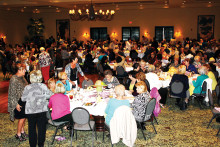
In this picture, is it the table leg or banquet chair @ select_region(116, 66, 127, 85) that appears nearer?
the table leg

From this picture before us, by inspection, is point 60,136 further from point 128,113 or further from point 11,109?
point 128,113

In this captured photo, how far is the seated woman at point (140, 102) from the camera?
4.53 metres

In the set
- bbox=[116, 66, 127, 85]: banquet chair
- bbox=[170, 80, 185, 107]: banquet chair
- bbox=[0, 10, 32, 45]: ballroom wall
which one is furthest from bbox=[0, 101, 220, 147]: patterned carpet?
bbox=[0, 10, 32, 45]: ballroom wall

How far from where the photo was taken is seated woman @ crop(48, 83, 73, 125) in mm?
4285

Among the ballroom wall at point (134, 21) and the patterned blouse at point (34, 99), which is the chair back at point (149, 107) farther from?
the ballroom wall at point (134, 21)

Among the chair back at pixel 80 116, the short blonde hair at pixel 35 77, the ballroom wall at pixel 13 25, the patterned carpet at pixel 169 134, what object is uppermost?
the ballroom wall at pixel 13 25

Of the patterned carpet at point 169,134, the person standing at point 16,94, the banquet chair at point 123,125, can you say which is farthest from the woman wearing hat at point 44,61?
the banquet chair at point 123,125

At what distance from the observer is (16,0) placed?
1496 cm

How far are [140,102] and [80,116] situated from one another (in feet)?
3.94

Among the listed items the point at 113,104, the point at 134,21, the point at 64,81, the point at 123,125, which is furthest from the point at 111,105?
the point at 134,21

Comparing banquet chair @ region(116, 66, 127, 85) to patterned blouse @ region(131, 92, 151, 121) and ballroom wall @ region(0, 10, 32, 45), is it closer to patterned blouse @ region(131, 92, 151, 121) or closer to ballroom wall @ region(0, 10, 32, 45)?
patterned blouse @ region(131, 92, 151, 121)

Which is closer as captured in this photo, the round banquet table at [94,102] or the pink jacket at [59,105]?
the pink jacket at [59,105]

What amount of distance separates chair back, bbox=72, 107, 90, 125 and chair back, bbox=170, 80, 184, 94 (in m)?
3.01

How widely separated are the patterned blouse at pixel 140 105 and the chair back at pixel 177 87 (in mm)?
1887
